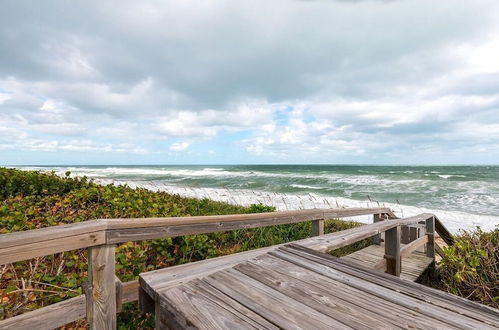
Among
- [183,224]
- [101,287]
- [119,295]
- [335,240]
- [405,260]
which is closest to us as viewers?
[101,287]

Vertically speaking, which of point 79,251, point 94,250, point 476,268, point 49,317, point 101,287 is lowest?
point 476,268

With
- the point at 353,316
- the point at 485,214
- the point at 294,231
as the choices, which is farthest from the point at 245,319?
the point at 485,214

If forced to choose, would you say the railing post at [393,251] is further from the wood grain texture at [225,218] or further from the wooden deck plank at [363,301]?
the wooden deck plank at [363,301]

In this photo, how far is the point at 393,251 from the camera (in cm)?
340

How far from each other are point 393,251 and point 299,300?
272 centimetres

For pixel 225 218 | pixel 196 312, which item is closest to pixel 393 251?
pixel 225 218

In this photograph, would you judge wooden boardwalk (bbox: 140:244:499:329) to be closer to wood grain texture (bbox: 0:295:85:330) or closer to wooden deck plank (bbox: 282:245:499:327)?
wooden deck plank (bbox: 282:245:499:327)

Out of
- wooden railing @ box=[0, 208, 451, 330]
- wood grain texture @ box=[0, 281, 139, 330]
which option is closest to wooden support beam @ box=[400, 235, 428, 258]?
wooden railing @ box=[0, 208, 451, 330]

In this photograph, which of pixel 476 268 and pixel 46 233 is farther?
pixel 476 268

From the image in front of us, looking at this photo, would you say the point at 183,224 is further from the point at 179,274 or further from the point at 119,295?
the point at 119,295

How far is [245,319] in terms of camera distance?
1153mm

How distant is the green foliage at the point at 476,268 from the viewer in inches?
107

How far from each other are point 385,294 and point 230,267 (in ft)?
3.05

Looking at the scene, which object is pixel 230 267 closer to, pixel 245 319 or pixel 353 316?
pixel 245 319
